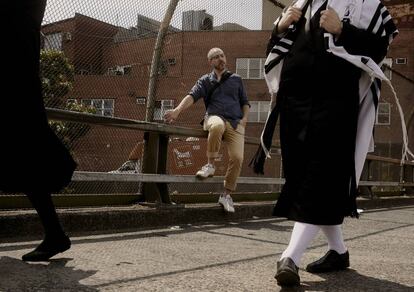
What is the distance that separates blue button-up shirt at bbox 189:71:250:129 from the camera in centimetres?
609

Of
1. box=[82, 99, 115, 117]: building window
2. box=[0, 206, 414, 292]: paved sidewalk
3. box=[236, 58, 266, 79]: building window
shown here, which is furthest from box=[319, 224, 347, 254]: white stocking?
box=[236, 58, 266, 79]: building window

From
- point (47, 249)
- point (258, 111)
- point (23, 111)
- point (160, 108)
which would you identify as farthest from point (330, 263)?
point (258, 111)

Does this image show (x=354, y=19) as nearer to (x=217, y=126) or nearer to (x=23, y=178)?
(x=23, y=178)

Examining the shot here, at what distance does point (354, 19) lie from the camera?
10.2 ft

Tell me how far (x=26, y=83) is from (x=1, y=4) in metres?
0.42

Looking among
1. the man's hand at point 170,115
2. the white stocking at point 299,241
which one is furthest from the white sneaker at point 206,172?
the white stocking at point 299,241

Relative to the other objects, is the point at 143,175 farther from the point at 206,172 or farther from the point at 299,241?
the point at 299,241

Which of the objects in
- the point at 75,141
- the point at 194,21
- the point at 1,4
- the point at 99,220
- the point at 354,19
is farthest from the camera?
the point at 194,21

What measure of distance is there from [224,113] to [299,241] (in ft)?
10.9

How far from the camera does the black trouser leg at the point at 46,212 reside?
121 inches

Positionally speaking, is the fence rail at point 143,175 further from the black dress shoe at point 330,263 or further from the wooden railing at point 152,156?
the black dress shoe at point 330,263

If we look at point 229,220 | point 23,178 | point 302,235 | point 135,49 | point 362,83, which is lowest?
point 229,220

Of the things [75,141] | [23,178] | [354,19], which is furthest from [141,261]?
[75,141]

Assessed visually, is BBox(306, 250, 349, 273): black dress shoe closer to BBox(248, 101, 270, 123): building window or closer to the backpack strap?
the backpack strap
